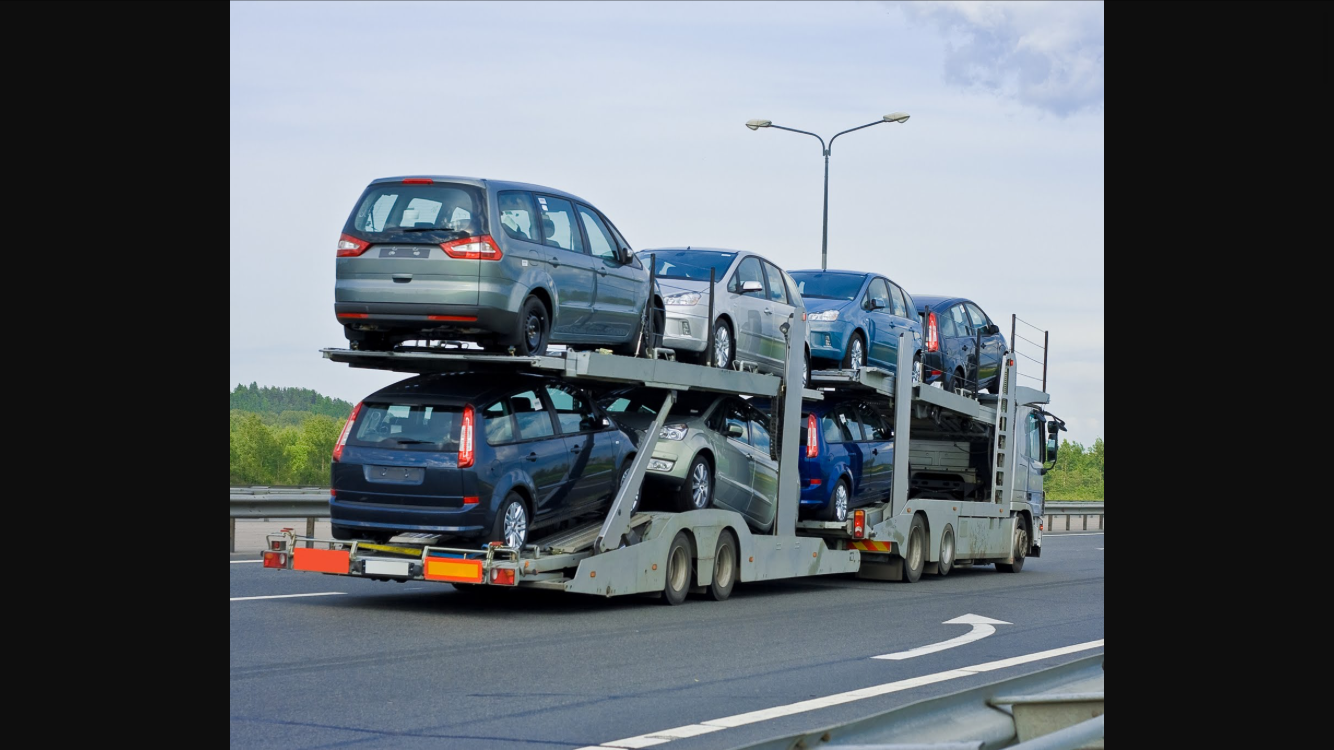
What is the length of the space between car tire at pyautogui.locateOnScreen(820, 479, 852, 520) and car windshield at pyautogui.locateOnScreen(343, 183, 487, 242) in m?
7.51

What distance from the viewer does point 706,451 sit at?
15.2m

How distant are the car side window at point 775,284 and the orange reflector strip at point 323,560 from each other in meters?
6.52

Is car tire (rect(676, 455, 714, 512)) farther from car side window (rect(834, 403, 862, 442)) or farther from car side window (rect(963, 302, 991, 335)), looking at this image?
car side window (rect(963, 302, 991, 335))

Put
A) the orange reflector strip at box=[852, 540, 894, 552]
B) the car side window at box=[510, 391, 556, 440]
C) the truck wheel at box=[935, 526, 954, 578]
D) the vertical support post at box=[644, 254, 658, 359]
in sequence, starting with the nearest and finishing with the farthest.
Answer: the car side window at box=[510, 391, 556, 440], the vertical support post at box=[644, 254, 658, 359], the orange reflector strip at box=[852, 540, 894, 552], the truck wheel at box=[935, 526, 954, 578]

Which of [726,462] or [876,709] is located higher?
[726,462]

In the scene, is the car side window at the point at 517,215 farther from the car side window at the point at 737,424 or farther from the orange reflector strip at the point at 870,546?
A: the orange reflector strip at the point at 870,546

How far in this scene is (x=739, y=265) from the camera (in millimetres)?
15906

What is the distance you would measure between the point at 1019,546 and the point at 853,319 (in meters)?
6.86

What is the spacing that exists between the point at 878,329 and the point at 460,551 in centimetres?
857

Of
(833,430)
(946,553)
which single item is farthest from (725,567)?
(946,553)

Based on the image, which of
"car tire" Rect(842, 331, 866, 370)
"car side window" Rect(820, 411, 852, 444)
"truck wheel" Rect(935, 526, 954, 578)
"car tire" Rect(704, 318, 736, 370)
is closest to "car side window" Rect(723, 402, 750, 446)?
"car tire" Rect(704, 318, 736, 370)

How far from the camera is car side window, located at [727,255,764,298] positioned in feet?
51.6
